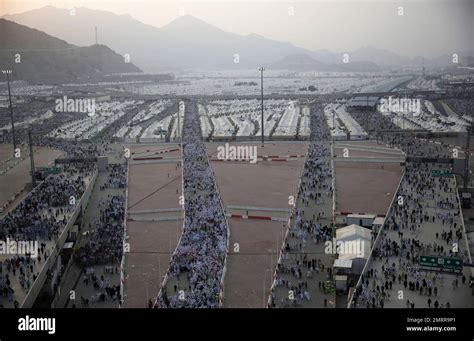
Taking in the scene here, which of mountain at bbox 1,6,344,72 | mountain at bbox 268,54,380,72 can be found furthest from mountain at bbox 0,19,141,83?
mountain at bbox 268,54,380,72

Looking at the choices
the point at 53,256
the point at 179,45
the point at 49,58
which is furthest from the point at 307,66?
the point at 53,256

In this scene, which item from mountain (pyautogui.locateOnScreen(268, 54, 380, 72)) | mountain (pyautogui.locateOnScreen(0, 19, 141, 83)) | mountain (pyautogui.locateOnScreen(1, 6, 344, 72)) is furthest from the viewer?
mountain (pyautogui.locateOnScreen(268, 54, 380, 72))

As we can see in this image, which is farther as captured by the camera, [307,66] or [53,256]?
[307,66]

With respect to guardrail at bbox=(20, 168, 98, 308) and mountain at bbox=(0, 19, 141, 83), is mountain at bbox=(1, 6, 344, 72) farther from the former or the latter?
guardrail at bbox=(20, 168, 98, 308)

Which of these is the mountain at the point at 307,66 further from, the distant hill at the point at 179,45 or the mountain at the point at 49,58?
the mountain at the point at 49,58

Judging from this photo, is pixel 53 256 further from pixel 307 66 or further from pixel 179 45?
pixel 307 66
